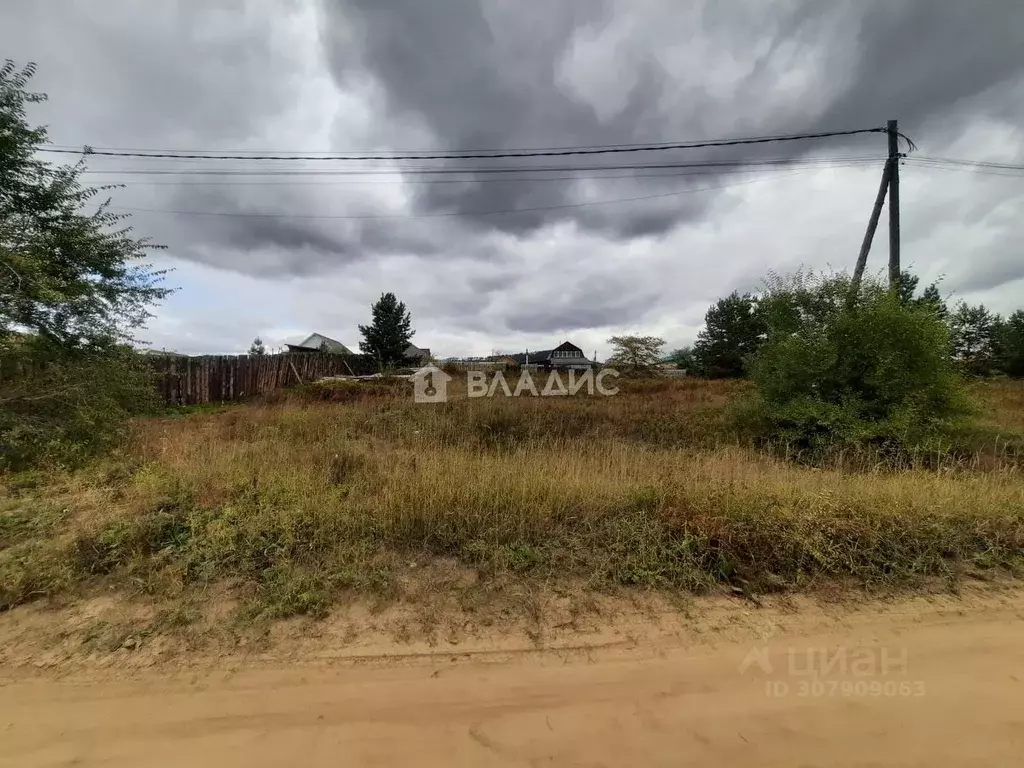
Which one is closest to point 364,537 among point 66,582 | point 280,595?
point 280,595

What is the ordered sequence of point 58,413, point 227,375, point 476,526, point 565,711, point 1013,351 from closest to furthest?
1. point 565,711
2. point 476,526
3. point 58,413
4. point 227,375
5. point 1013,351

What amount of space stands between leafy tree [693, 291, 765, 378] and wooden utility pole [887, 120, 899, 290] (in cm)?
2028

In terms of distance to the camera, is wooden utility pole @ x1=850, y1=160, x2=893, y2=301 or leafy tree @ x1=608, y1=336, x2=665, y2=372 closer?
wooden utility pole @ x1=850, y1=160, x2=893, y2=301

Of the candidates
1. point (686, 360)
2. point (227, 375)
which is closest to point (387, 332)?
point (227, 375)

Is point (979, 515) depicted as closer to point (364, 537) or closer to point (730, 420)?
point (364, 537)

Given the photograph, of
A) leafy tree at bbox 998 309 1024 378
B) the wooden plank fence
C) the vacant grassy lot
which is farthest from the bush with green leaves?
leafy tree at bbox 998 309 1024 378

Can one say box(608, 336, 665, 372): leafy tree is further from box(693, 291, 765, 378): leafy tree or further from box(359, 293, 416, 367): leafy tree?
box(359, 293, 416, 367): leafy tree

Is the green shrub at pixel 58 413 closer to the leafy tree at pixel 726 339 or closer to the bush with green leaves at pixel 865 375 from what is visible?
the bush with green leaves at pixel 865 375

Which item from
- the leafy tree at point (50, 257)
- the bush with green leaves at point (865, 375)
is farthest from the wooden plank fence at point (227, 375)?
the bush with green leaves at point (865, 375)

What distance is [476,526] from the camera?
325cm

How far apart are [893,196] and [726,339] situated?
883 inches

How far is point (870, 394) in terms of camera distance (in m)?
7.34

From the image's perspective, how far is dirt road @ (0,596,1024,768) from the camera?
163 cm

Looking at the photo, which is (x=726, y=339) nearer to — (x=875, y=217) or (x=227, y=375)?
(x=875, y=217)
